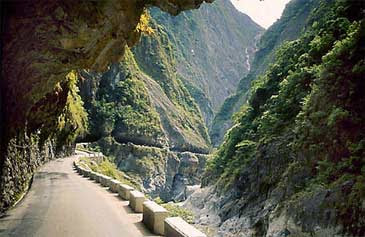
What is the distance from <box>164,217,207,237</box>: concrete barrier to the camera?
28.2 ft

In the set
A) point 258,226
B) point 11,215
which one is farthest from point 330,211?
point 11,215

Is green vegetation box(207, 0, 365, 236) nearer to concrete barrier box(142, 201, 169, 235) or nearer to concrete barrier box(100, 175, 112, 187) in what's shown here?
concrete barrier box(142, 201, 169, 235)

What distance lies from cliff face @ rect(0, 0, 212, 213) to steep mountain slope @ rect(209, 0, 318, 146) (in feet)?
234

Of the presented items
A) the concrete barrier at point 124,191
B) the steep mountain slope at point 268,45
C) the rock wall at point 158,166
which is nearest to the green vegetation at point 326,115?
the concrete barrier at point 124,191

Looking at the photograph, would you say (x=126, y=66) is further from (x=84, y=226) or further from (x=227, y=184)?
(x=84, y=226)

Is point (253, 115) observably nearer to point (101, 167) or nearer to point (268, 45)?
point (101, 167)

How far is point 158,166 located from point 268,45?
41829 millimetres

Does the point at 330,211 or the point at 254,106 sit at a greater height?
the point at 254,106

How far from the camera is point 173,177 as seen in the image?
109438 millimetres

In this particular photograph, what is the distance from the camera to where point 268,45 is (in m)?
114

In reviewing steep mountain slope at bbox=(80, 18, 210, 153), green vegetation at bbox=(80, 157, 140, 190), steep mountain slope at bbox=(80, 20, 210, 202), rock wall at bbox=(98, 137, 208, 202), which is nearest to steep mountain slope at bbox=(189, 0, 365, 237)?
green vegetation at bbox=(80, 157, 140, 190)

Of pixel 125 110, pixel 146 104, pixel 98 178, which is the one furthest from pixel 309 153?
pixel 146 104

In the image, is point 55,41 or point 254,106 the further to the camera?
point 254,106

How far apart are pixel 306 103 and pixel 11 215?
60.9ft
